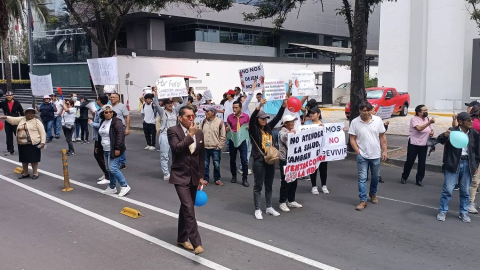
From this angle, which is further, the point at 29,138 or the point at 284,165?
the point at 29,138

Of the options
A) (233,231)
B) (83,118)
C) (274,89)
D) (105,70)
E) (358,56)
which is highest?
(358,56)

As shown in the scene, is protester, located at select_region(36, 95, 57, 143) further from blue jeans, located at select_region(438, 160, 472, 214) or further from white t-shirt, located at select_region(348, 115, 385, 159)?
blue jeans, located at select_region(438, 160, 472, 214)

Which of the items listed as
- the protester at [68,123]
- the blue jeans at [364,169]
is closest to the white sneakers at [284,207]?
the blue jeans at [364,169]

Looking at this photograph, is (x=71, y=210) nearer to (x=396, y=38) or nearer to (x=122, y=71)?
(x=122, y=71)

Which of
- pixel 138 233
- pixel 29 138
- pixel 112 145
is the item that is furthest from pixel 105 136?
pixel 138 233

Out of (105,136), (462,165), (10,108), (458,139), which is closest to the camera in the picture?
(458,139)

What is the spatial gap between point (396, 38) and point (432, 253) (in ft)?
83.1

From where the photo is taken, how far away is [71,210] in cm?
763

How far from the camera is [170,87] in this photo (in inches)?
479

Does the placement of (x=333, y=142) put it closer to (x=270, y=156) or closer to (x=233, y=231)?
(x=270, y=156)

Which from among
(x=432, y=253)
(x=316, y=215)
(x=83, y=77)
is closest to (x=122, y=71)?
(x=83, y=77)

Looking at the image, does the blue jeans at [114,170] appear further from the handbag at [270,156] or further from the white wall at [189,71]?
the white wall at [189,71]

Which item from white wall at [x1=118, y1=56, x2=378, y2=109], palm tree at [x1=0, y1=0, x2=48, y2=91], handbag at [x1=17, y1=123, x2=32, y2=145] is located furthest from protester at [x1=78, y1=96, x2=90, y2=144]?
palm tree at [x1=0, y1=0, x2=48, y2=91]

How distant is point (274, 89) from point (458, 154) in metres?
5.78
